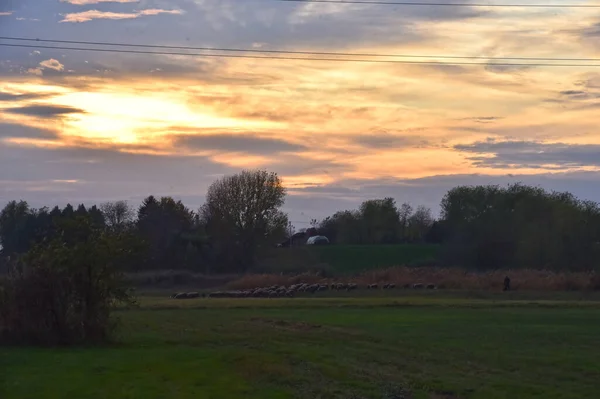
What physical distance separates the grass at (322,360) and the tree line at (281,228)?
51152 millimetres

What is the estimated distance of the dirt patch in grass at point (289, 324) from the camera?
35.2 m

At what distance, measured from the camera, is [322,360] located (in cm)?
2466

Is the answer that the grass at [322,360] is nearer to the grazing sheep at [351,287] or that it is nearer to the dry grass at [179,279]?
the grazing sheep at [351,287]

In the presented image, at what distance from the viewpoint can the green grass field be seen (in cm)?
10306

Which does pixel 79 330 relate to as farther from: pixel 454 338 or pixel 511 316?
pixel 511 316

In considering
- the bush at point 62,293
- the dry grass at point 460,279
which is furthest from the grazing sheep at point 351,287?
the bush at point 62,293

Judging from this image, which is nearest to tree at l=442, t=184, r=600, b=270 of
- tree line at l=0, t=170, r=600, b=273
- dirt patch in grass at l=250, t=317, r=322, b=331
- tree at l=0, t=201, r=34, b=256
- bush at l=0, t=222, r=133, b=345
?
tree line at l=0, t=170, r=600, b=273

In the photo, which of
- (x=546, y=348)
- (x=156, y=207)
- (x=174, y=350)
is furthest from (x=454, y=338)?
(x=156, y=207)

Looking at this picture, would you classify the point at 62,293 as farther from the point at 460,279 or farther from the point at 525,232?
the point at 525,232

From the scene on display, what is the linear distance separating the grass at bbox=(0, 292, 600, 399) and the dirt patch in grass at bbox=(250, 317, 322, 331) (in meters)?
0.08

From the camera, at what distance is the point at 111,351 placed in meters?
26.5

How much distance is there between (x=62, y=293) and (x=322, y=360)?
10.6 m

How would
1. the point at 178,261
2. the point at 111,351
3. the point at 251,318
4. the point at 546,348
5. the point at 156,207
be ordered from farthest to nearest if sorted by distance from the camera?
1. the point at 156,207
2. the point at 178,261
3. the point at 251,318
4. the point at 546,348
5. the point at 111,351

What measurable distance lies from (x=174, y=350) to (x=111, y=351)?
79.2 inches
